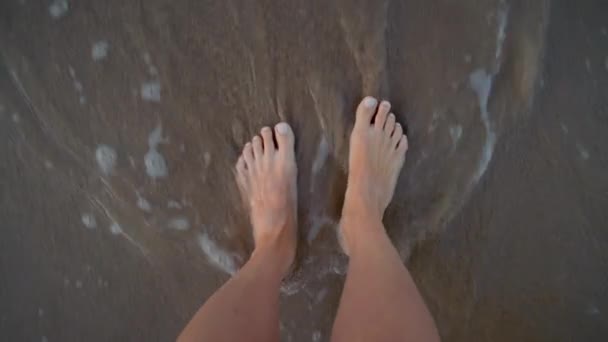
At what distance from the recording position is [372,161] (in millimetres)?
1108

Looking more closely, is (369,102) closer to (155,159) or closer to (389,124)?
(389,124)

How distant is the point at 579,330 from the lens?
1.15 m

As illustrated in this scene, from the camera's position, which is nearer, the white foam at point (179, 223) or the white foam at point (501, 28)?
the white foam at point (501, 28)

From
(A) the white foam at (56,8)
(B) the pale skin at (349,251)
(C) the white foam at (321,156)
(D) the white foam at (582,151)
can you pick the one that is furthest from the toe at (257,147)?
(D) the white foam at (582,151)

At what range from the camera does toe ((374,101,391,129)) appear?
1081 mm

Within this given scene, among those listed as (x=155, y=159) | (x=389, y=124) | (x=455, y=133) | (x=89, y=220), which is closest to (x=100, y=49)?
(x=155, y=159)

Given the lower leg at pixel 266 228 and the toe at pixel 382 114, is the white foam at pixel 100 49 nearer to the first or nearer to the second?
the lower leg at pixel 266 228

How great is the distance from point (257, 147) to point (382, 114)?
24cm

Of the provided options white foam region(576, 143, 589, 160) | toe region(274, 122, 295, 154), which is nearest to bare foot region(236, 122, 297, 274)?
toe region(274, 122, 295, 154)

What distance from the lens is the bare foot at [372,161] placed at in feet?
3.55

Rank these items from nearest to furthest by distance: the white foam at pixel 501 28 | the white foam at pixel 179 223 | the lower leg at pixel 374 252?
the lower leg at pixel 374 252 < the white foam at pixel 501 28 < the white foam at pixel 179 223

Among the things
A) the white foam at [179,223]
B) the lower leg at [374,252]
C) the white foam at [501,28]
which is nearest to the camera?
the lower leg at [374,252]

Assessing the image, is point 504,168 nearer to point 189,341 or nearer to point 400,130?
point 400,130

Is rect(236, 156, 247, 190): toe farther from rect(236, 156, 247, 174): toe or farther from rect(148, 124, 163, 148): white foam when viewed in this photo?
rect(148, 124, 163, 148): white foam
